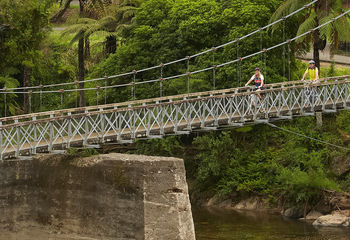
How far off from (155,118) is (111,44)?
49.1 ft

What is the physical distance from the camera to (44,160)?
24.4 metres

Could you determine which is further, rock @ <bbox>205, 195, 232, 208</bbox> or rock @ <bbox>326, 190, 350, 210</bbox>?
rock @ <bbox>205, 195, 232, 208</bbox>

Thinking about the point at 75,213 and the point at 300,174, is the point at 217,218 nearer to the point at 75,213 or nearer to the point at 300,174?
the point at 300,174

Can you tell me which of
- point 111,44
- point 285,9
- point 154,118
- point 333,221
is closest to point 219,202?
point 333,221

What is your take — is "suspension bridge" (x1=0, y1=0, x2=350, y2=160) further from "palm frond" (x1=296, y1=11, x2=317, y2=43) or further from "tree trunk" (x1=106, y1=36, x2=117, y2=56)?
"tree trunk" (x1=106, y1=36, x2=117, y2=56)

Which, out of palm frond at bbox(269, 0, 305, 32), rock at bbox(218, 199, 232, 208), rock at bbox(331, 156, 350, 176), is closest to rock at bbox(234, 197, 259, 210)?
rock at bbox(218, 199, 232, 208)

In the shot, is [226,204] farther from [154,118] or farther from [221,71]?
[154,118]

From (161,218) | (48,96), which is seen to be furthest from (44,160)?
(48,96)

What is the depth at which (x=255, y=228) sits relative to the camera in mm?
27109

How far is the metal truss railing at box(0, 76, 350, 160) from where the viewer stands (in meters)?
22.8

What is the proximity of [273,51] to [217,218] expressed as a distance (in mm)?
7112

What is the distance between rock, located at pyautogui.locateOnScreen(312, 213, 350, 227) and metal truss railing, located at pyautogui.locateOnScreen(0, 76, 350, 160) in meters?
3.83

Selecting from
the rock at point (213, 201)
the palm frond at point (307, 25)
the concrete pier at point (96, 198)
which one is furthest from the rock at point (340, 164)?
the concrete pier at point (96, 198)

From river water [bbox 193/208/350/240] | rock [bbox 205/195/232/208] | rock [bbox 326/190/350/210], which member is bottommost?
river water [bbox 193/208/350/240]
